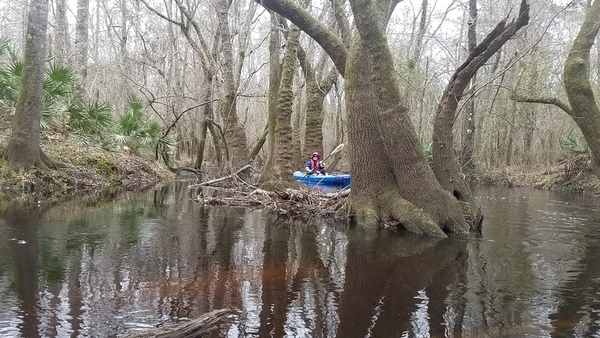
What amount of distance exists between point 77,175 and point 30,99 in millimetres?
2809

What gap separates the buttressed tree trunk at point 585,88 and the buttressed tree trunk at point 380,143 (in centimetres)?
304

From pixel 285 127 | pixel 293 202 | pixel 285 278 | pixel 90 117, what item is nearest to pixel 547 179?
pixel 285 127

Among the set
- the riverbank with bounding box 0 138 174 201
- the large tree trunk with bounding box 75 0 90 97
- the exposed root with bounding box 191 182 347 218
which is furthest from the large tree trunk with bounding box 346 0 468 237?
the large tree trunk with bounding box 75 0 90 97

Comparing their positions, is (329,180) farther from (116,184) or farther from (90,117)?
(90,117)

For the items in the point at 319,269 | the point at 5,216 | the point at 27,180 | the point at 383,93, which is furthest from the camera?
the point at 27,180

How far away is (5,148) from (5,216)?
4160 mm

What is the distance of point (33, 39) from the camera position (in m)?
12.0

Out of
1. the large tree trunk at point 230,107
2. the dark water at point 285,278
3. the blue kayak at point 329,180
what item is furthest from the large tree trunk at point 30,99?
the blue kayak at point 329,180

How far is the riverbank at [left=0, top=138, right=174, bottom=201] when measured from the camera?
464 inches

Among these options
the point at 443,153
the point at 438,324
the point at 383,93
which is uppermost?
the point at 383,93

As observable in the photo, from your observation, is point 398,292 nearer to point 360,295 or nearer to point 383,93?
point 360,295

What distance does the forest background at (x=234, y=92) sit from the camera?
1409 cm

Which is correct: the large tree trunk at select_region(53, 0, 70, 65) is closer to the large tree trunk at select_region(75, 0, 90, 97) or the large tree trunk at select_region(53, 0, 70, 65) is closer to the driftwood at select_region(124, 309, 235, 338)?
the large tree trunk at select_region(75, 0, 90, 97)

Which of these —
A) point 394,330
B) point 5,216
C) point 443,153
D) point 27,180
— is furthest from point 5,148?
point 394,330
